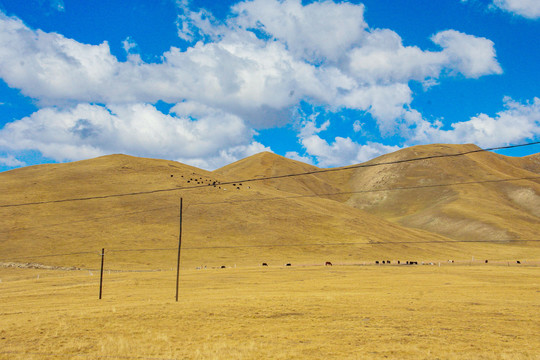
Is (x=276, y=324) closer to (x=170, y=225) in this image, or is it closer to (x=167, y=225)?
(x=167, y=225)

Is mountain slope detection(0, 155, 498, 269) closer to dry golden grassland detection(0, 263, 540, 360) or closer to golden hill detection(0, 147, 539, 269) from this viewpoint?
golden hill detection(0, 147, 539, 269)

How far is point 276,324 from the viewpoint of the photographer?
2866 cm

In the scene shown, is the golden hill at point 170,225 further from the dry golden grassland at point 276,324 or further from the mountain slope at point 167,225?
the dry golden grassland at point 276,324

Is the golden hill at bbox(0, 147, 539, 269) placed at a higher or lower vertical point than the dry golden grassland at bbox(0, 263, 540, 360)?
higher

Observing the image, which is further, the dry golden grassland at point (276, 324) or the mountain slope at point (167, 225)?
the mountain slope at point (167, 225)

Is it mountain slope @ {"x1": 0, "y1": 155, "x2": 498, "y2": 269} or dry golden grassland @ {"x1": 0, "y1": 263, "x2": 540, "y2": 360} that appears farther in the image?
mountain slope @ {"x1": 0, "y1": 155, "x2": 498, "y2": 269}

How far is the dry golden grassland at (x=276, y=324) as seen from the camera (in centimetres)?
2253

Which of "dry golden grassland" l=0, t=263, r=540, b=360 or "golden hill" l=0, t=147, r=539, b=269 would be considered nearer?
"dry golden grassland" l=0, t=263, r=540, b=360

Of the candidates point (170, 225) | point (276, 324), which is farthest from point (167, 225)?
point (276, 324)

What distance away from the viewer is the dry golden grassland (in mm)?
22531

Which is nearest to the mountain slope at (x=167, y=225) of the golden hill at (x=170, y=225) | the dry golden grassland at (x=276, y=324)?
the golden hill at (x=170, y=225)

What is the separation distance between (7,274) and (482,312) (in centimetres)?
6511

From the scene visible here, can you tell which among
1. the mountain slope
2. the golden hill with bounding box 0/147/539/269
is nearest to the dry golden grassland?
the mountain slope

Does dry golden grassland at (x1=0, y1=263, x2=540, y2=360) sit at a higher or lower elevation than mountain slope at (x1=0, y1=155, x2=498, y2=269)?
lower
